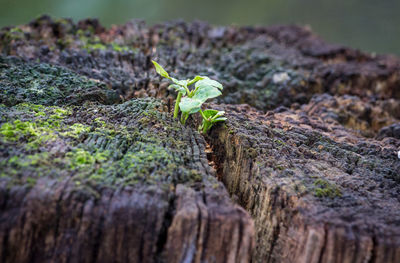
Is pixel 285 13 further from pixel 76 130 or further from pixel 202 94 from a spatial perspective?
pixel 76 130

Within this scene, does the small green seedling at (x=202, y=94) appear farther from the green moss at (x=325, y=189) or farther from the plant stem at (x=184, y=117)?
the green moss at (x=325, y=189)

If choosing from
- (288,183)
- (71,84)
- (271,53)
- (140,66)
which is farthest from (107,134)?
(271,53)

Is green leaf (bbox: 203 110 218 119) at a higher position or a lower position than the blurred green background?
lower

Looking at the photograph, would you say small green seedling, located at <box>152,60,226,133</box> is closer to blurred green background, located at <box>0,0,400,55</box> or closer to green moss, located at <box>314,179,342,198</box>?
green moss, located at <box>314,179,342,198</box>

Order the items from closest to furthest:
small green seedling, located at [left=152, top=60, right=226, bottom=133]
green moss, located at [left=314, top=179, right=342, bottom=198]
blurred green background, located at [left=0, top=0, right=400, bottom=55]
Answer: green moss, located at [left=314, top=179, right=342, bottom=198], small green seedling, located at [left=152, top=60, right=226, bottom=133], blurred green background, located at [left=0, top=0, right=400, bottom=55]

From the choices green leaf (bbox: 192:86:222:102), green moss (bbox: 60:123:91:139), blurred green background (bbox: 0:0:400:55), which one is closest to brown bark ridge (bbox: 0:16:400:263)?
green moss (bbox: 60:123:91:139)

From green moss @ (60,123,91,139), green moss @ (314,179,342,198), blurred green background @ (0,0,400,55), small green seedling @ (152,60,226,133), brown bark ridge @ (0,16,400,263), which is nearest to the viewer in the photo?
Answer: brown bark ridge @ (0,16,400,263)

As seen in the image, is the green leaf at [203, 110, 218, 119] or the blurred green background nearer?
the green leaf at [203, 110, 218, 119]

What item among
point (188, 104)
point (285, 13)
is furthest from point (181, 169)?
point (285, 13)
